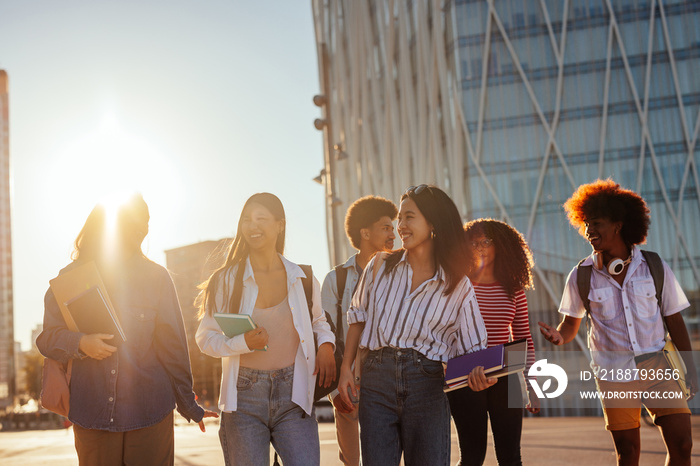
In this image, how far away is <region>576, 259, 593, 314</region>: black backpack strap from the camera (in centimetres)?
532

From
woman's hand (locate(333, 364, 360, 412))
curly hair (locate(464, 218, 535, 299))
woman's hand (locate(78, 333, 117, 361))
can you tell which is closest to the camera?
woman's hand (locate(78, 333, 117, 361))

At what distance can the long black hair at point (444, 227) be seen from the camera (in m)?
→ 4.37

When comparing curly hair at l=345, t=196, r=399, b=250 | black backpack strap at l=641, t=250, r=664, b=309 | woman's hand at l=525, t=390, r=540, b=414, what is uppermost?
curly hair at l=345, t=196, r=399, b=250

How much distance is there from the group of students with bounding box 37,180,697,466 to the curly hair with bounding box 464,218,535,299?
74 cm

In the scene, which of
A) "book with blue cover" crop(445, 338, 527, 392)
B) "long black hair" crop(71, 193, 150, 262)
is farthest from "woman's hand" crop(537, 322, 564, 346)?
"long black hair" crop(71, 193, 150, 262)

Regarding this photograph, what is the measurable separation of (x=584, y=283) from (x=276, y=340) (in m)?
2.18

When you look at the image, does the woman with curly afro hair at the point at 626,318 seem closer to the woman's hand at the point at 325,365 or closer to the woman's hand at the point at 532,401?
the woman's hand at the point at 532,401

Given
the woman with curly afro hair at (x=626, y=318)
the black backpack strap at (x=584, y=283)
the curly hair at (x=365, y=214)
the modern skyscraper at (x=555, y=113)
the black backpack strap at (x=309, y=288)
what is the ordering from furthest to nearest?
the modern skyscraper at (x=555, y=113), the curly hair at (x=365, y=214), the black backpack strap at (x=584, y=283), the woman with curly afro hair at (x=626, y=318), the black backpack strap at (x=309, y=288)

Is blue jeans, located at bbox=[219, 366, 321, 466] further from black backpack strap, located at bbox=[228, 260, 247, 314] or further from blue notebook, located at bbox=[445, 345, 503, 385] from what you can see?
blue notebook, located at bbox=[445, 345, 503, 385]

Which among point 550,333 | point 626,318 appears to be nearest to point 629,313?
point 626,318

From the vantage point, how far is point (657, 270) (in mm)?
5172

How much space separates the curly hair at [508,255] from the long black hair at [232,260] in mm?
1485

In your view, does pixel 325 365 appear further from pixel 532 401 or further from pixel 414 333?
pixel 532 401

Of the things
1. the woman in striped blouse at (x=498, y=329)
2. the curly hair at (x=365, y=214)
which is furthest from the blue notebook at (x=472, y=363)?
the curly hair at (x=365, y=214)
